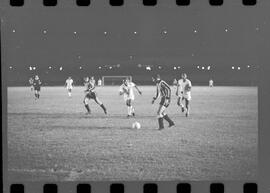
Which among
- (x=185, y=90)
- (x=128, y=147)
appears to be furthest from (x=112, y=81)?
(x=128, y=147)

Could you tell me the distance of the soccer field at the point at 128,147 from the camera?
29.7ft

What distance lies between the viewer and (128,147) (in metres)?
11.2

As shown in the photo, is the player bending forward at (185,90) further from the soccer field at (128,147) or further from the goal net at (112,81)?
the goal net at (112,81)

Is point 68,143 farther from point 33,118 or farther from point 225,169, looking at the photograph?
point 33,118

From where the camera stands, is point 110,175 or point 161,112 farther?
point 161,112

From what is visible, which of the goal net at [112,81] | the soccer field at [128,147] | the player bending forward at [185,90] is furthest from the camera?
the goal net at [112,81]

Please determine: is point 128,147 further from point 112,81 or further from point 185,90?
point 112,81

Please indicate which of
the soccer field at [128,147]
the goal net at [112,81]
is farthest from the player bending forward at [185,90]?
the goal net at [112,81]

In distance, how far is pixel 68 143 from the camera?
38.4 feet

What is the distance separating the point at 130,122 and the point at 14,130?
2946 mm

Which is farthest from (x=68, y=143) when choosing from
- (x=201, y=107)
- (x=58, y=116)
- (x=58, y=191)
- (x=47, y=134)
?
(x=201, y=107)

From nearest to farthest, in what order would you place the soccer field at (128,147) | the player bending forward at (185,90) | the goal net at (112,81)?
the soccer field at (128,147)
the player bending forward at (185,90)
the goal net at (112,81)

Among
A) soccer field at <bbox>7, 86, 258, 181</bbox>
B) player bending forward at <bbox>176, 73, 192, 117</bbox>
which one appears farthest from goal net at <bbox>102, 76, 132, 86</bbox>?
player bending forward at <bbox>176, 73, 192, 117</bbox>

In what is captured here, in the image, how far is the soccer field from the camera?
9052mm
